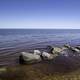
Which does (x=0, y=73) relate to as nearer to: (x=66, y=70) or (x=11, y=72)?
(x=11, y=72)

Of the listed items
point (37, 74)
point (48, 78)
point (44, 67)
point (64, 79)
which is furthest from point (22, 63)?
point (64, 79)

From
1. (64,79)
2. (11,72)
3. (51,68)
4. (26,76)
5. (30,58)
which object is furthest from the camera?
(30,58)

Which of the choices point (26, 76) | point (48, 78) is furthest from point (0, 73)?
point (48, 78)

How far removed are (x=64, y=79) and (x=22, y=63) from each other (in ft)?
22.0

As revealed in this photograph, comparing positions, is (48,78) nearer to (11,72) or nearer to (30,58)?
(11,72)

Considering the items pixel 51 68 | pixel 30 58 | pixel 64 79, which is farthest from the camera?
pixel 30 58

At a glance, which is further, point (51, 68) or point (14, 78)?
point (51, 68)

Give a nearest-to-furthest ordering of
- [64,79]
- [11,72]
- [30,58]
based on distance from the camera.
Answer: [64,79] < [11,72] < [30,58]

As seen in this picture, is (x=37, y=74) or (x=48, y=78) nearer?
(x=48, y=78)

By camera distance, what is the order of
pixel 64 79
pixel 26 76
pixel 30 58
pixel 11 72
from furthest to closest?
pixel 30 58 → pixel 11 72 → pixel 26 76 → pixel 64 79

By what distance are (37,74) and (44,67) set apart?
236cm

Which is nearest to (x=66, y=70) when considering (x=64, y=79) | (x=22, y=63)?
(x=64, y=79)

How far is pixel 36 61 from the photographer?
1647 cm

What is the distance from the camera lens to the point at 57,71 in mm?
13281
